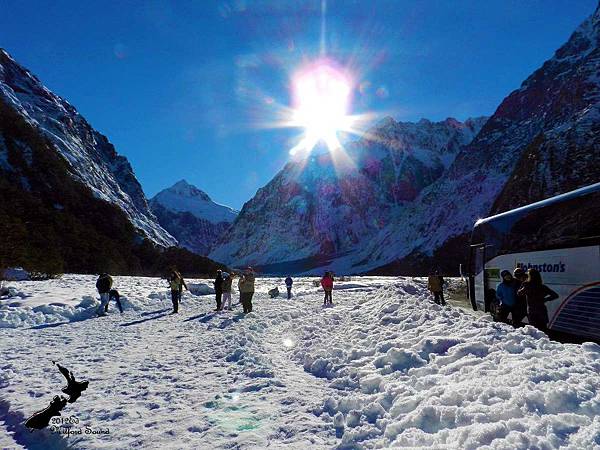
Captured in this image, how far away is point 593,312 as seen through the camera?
9.00m

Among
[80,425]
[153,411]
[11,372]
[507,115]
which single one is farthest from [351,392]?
[507,115]

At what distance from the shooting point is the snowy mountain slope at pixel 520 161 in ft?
286

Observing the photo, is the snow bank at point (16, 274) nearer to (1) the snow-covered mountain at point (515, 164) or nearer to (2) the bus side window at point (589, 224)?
(2) the bus side window at point (589, 224)

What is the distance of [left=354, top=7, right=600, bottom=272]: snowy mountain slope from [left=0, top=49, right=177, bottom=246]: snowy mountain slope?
3224 inches

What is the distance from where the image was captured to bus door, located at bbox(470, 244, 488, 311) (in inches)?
634

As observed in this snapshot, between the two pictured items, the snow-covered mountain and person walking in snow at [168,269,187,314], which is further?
the snow-covered mountain

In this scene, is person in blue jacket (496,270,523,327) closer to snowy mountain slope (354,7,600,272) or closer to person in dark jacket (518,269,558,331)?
person in dark jacket (518,269,558,331)

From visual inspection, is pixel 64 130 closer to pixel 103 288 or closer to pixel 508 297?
pixel 103 288

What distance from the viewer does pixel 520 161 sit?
108875 mm

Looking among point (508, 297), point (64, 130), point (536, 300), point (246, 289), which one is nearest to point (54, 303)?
point (246, 289)

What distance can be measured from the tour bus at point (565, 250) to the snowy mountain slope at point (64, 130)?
7108 cm

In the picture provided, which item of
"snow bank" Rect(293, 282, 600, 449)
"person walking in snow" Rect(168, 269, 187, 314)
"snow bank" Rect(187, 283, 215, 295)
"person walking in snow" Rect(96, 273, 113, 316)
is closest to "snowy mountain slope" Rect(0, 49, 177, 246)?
"snow bank" Rect(187, 283, 215, 295)

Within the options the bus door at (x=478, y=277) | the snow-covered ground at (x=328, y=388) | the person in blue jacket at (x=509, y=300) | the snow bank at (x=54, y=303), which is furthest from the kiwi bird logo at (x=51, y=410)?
the bus door at (x=478, y=277)

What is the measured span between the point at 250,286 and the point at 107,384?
9.86m
